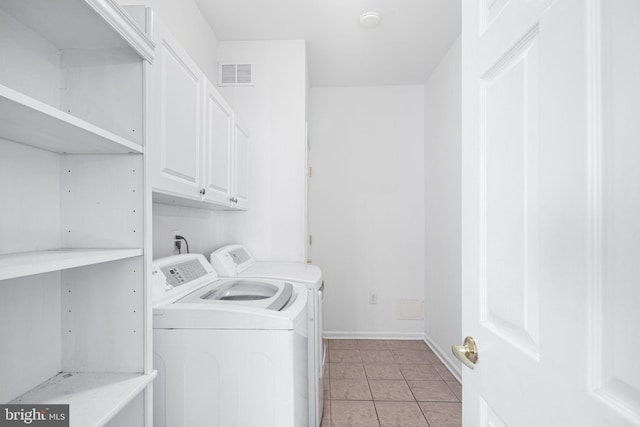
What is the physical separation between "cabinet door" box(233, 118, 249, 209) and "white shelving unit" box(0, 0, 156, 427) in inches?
43.7

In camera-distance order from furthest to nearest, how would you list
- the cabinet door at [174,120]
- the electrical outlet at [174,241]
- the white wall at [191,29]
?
the electrical outlet at [174,241], the white wall at [191,29], the cabinet door at [174,120]

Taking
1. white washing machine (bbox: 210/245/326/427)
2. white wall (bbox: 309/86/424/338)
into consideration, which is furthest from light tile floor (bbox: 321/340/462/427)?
white wall (bbox: 309/86/424/338)

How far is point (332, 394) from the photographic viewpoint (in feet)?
7.62

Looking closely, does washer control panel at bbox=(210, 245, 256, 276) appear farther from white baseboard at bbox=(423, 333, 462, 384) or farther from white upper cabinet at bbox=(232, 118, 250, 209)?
white baseboard at bbox=(423, 333, 462, 384)

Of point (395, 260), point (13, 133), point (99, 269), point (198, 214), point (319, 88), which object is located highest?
point (319, 88)

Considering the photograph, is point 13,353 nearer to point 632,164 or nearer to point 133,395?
point 133,395

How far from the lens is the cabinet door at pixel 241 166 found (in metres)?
2.11

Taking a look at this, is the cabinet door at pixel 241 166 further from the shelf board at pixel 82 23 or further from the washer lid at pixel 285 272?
the shelf board at pixel 82 23

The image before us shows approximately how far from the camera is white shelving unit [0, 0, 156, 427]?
85 centimetres

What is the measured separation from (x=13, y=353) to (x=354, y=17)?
2595 millimetres

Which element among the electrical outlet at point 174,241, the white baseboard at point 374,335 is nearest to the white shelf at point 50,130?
the electrical outlet at point 174,241

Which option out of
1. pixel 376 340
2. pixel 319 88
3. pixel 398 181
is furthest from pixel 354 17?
pixel 376 340

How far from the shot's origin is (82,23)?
818mm

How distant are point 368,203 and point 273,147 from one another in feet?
4.39
